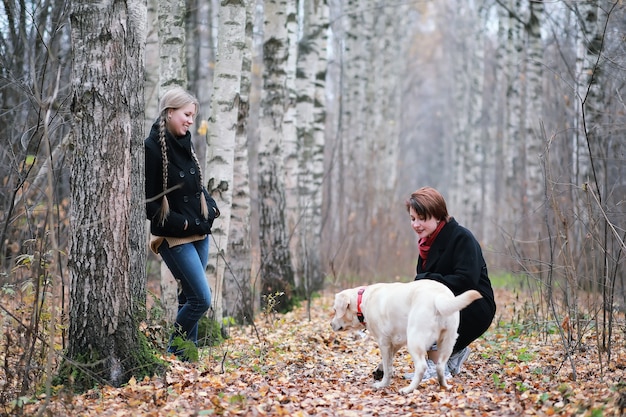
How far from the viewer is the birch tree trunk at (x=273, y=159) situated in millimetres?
10219

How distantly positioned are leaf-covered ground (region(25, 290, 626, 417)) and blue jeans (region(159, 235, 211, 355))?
41cm

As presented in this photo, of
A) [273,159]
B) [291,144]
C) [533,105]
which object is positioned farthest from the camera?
[533,105]

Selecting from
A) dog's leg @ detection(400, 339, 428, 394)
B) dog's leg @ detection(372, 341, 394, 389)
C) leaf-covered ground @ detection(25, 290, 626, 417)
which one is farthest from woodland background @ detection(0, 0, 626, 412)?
dog's leg @ detection(372, 341, 394, 389)

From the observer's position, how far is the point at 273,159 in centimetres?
1030

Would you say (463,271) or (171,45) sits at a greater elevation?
(171,45)

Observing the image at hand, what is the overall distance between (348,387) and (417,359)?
0.83 m

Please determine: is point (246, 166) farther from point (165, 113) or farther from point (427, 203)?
point (427, 203)

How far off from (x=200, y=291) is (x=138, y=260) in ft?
2.01

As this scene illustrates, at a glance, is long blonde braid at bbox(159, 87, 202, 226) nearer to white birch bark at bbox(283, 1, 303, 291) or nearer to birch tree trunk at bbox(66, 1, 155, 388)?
birch tree trunk at bbox(66, 1, 155, 388)

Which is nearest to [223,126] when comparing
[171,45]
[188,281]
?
[171,45]

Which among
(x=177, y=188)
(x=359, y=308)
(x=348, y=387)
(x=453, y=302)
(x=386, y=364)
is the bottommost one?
(x=348, y=387)

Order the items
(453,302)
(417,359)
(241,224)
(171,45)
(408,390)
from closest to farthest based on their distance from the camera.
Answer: (453,302), (417,359), (408,390), (171,45), (241,224)

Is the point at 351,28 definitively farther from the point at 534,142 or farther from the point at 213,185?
the point at 213,185

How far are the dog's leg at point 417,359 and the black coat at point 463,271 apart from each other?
806mm
